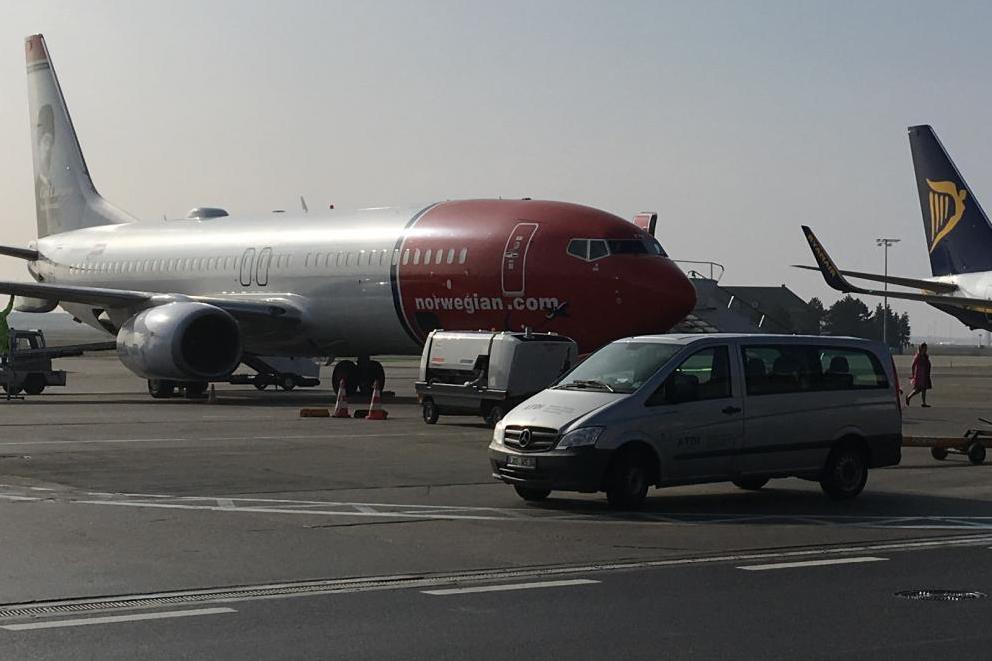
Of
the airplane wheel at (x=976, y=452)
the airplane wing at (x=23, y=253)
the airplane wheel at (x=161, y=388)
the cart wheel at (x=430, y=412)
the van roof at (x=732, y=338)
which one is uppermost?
the airplane wing at (x=23, y=253)

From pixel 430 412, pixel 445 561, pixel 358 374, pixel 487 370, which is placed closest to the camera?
pixel 445 561

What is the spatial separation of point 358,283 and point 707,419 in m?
19.8

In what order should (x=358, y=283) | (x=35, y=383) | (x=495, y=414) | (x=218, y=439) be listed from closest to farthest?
(x=218, y=439), (x=495, y=414), (x=358, y=283), (x=35, y=383)

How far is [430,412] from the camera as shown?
85.1ft

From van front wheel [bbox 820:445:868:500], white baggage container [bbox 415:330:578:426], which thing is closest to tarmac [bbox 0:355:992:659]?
van front wheel [bbox 820:445:868:500]

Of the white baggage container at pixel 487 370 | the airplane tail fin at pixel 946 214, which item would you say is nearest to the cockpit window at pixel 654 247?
the white baggage container at pixel 487 370

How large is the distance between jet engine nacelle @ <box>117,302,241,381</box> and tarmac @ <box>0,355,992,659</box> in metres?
12.6

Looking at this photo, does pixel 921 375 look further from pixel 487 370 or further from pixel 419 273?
pixel 487 370

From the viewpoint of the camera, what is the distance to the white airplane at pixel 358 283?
29344 mm

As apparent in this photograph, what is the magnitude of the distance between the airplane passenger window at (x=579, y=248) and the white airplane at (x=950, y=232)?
1733cm

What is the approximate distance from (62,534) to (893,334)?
148 m

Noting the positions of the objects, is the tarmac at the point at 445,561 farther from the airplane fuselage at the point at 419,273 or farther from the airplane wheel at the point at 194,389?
the airplane wheel at the point at 194,389

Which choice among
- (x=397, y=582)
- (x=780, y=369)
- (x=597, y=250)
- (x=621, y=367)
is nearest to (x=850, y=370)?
(x=780, y=369)

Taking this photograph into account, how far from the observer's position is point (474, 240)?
30922mm
